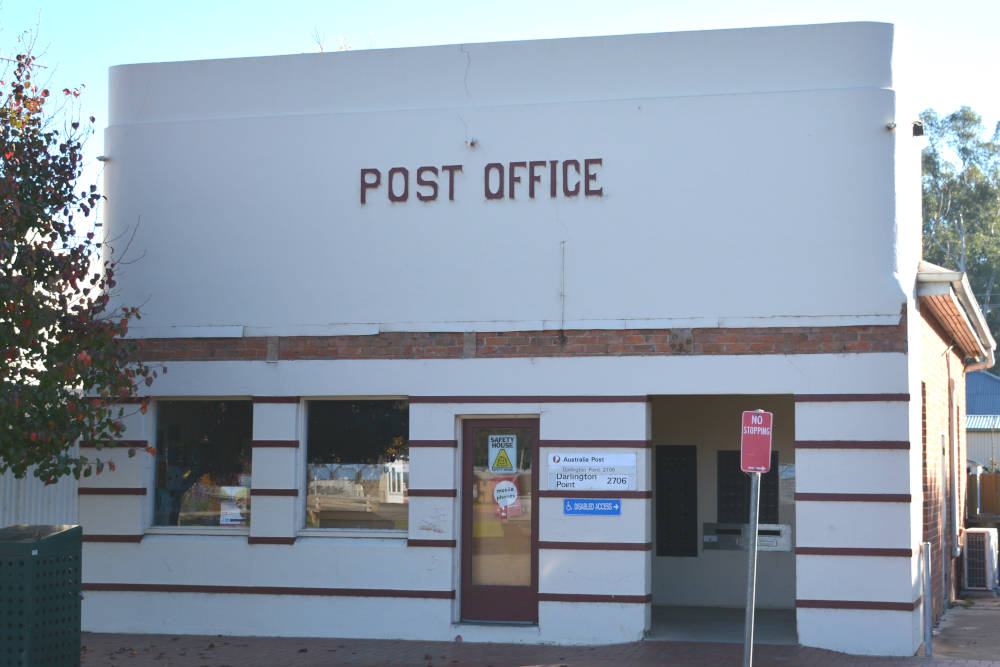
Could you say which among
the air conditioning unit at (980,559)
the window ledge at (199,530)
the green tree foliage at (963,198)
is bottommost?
the air conditioning unit at (980,559)

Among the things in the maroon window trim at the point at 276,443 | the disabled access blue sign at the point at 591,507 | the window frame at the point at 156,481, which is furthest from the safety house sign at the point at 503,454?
the window frame at the point at 156,481

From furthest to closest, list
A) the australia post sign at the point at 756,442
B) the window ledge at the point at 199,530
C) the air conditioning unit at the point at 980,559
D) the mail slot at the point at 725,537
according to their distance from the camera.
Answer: the air conditioning unit at the point at 980,559
the mail slot at the point at 725,537
the window ledge at the point at 199,530
the australia post sign at the point at 756,442

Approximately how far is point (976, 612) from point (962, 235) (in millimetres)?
40050

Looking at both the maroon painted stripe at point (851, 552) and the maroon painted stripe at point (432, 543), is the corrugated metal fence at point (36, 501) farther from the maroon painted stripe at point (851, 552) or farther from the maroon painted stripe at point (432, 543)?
the maroon painted stripe at point (851, 552)

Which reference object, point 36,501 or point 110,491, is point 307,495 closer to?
point 110,491

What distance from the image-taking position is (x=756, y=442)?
383 inches

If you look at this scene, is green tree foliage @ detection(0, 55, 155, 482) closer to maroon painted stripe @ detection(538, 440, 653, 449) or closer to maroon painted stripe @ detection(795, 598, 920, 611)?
maroon painted stripe @ detection(538, 440, 653, 449)

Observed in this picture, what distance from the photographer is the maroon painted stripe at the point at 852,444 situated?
11.8m

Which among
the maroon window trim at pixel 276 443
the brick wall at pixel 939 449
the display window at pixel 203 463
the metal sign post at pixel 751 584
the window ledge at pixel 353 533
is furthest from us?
the brick wall at pixel 939 449

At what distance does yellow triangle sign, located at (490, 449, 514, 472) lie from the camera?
12922 mm

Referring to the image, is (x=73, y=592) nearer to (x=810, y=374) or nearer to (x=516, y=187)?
(x=516, y=187)

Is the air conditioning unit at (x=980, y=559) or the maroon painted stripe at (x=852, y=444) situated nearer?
the maroon painted stripe at (x=852, y=444)

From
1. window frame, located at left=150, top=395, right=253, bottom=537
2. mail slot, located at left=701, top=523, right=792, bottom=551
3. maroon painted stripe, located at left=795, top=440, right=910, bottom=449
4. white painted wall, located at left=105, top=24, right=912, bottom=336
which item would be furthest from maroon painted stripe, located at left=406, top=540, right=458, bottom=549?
mail slot, located at left=701, top=523, right=792, bottom=551

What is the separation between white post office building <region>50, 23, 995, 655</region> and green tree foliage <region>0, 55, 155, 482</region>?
1.52 m
